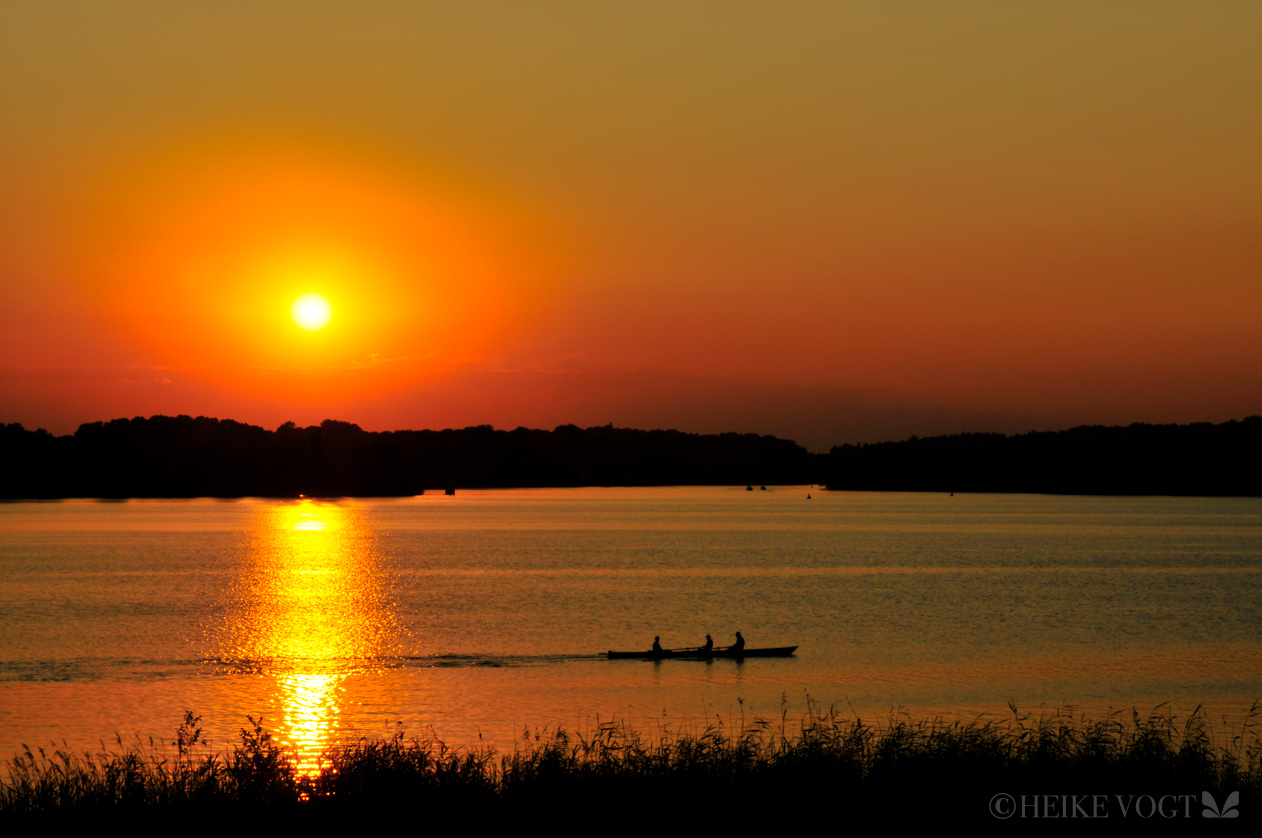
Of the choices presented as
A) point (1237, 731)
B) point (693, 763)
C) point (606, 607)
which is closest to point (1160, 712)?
point (1237, 731)

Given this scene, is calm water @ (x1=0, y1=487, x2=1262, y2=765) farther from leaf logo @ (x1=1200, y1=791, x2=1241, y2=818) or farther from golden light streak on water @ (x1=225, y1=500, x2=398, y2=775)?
leaf logo @ (x1=1200, y1=791, x2=1241, y2=818)

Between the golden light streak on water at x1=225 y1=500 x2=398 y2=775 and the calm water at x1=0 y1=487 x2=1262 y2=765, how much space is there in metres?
0.29

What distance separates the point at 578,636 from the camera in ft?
204

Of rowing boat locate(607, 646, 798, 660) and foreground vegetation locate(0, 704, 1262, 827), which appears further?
rowing boat locate(607, 646, 798, 660)

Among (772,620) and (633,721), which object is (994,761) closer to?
(633,721)

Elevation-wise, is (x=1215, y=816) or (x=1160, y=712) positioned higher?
(x=1215, y=816)

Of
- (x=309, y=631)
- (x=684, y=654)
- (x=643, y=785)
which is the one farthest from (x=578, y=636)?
(x=643, y=785)

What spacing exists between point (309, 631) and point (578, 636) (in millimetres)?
16888

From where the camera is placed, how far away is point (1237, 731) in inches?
1388

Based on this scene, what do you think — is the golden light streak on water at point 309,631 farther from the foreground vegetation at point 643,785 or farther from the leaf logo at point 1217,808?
the leaf logo at point 1217,808

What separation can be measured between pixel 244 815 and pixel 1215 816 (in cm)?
1334

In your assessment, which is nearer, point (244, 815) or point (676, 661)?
point (244, 815)

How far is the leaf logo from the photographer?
52.2 ft

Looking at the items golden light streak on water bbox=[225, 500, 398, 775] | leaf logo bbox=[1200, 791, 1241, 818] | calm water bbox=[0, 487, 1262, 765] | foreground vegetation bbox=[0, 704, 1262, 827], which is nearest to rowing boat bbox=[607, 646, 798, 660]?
calm water bbox=[0, 487, 1262, 765]
